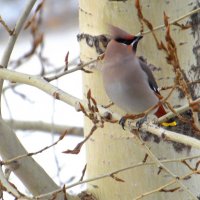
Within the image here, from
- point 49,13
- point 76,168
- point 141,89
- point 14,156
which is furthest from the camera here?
point 49,13

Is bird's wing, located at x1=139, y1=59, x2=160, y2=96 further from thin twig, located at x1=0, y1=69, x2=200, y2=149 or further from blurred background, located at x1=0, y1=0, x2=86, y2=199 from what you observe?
blurred background, located at x1=0, y1=0, x2=86, y2=199

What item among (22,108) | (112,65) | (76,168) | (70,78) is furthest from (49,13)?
(112,65)

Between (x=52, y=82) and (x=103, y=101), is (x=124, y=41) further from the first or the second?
(x=52, y=82)

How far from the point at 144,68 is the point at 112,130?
223mm

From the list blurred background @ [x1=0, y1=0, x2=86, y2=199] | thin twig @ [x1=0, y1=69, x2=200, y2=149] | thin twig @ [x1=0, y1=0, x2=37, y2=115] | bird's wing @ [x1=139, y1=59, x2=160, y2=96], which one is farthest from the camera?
blurred background @ [x1=0, y1=0, x2=86, y2=199]

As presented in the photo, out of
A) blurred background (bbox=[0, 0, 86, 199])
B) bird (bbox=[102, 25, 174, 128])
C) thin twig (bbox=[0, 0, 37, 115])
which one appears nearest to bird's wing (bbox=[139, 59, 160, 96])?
bird (bbox=[102, 25, 174, 128])

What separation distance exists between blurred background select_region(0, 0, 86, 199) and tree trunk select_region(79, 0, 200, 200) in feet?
1.33

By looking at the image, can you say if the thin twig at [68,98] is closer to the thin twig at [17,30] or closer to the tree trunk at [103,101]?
the thin twig at [17,30]

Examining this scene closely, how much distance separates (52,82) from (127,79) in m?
2.39

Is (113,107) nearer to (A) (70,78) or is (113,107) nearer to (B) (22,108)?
(B) (22,108)

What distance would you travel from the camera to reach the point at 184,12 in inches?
89.8

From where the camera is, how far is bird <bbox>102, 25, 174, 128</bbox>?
2387 mm

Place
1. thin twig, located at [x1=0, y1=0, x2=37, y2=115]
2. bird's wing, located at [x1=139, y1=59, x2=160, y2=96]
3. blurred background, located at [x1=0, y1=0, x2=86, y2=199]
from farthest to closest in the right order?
blurred background, located at [x1=0, y1=0, x2=86, y2=199], bird's wing, located at [x1=139, y1=59, x2=160, y2=96], thin twig, located at [x1=0, y1=0, x2=37, y2=115]

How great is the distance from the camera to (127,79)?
8.39ft
